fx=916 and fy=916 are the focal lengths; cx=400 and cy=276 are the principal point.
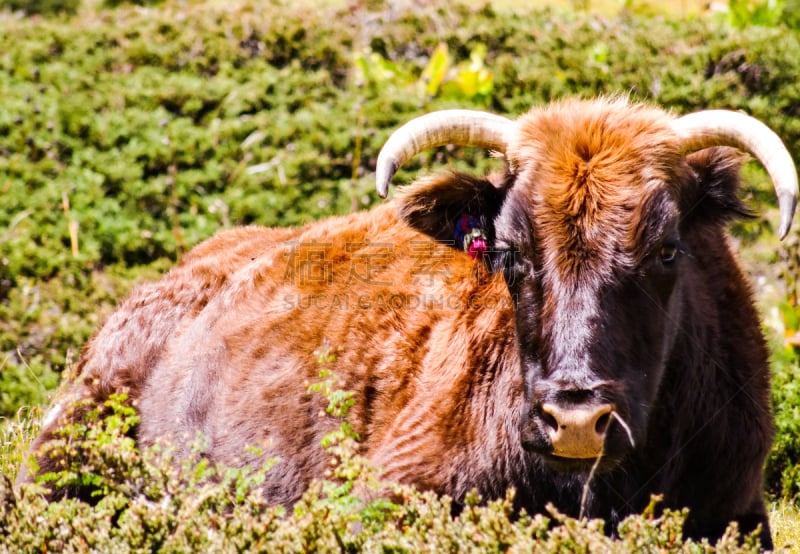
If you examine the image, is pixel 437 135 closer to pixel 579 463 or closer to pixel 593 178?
pixel 593 178

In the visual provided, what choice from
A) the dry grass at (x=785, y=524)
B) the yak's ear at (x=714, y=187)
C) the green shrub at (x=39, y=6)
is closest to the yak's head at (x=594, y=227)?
the yak's ear at (x=714, y=187)

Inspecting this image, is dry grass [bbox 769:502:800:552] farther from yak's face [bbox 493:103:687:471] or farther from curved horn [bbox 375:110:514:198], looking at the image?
curved horn [bbox 375:110:514:198]

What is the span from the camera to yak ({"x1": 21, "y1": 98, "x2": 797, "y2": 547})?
4.07 m

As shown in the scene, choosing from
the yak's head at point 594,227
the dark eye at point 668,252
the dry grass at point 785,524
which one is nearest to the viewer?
the yak's head at point 594,227

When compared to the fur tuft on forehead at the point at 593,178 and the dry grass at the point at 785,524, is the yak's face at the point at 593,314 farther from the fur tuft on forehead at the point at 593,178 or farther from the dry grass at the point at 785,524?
the dry grass at the point at 785,524

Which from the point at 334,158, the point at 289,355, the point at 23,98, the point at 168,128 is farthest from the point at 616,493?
the point at 23,98

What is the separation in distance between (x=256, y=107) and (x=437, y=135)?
8.30 metres

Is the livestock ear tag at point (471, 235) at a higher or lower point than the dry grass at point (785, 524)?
higher

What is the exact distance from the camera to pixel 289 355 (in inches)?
230

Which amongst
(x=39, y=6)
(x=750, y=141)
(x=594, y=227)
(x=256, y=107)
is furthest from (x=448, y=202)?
(x=39, y=6)

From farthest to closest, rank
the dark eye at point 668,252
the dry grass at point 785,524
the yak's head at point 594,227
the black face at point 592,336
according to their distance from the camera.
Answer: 1. the dry grass at point 785,524
2. the dark eye at point 668,252
3. the yak's head at point 594,227
4. the black face at point 592,336

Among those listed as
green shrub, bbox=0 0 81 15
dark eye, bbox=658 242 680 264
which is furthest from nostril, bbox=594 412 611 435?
green shrub, bbox=0 0 81 15

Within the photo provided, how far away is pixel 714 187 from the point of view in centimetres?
459

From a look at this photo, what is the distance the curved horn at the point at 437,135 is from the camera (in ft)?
14.7
